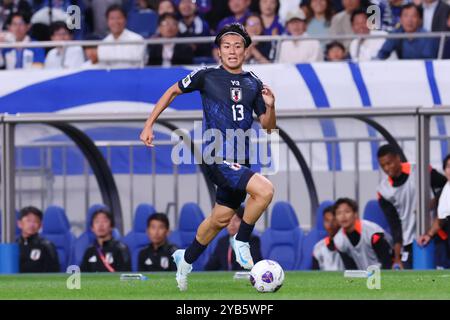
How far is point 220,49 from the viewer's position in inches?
454

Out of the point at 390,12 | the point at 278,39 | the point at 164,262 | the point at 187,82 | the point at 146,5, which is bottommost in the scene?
the point at 164,262

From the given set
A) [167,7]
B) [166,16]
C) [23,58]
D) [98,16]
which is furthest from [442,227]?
[98,16]

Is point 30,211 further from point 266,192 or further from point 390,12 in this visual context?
point 266,192

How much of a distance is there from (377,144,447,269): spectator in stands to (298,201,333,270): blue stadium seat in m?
0.68

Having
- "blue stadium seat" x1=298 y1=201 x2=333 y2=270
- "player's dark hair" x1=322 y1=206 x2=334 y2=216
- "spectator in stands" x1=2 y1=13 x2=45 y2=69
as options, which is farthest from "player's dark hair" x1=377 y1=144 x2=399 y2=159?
"spectator in stands" x1=2 y1=13 x2=45 y2=69

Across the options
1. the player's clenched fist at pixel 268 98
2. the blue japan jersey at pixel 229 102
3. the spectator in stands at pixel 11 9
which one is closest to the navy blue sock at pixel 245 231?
the blue japan jersey at pixel 229 102

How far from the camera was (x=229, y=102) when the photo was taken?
11422 mm

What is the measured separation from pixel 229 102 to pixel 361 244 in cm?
519

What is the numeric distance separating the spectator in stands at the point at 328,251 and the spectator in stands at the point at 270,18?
3.93m

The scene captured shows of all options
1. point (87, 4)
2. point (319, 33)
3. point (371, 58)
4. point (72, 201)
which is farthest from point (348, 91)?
point (87, 4)

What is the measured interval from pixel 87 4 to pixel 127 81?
3.70 meters

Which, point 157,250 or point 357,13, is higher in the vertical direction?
point 357,13

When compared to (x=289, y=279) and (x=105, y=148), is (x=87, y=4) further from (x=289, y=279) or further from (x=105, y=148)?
(x=289, y=279)

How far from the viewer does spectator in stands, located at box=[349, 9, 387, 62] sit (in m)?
18.2
